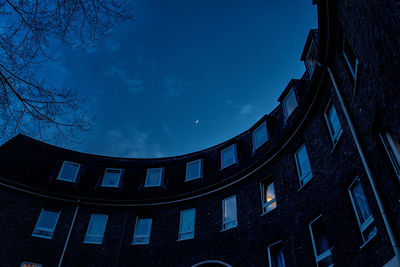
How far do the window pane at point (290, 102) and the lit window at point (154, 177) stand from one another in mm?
9915

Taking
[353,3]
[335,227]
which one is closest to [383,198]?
[335,227]

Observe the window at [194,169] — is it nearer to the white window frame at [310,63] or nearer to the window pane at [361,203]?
the white window frame at [310,63]

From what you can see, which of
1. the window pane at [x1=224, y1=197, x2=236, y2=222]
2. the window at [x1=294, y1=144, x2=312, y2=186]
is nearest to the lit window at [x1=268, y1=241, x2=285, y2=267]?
the window at [x1=294, y1=144, x2=312, y2=186]

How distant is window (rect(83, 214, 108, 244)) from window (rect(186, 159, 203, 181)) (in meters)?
5.98

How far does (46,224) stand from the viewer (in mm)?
17875

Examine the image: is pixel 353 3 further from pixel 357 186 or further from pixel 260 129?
pixel 260 129

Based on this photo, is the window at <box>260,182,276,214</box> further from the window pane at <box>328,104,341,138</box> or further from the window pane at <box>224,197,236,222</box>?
the window pane at <box>328,104,341,138</box>

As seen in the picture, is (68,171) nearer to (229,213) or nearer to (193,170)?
(193,170)

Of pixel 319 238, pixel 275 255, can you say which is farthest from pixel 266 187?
pixel 319 238

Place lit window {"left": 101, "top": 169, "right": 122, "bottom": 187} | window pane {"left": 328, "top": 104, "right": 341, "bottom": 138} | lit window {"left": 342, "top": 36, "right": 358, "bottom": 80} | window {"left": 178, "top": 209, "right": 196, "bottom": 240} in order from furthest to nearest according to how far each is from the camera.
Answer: lit window {"left": 101, "top": 169, "right": 122, "bottom": 187}
window {"left": 178, "top": 209, "right": 196, "bottom": 240}
window pane {"left": 328, "top": 104, "right": 341, "bottom": 138}
lit window {"left": 342, "top": 36, "right": 358, "bottom": 80}

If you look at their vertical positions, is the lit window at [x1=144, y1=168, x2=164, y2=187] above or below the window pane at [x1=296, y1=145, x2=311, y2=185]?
above

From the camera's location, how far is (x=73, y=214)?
18547 mm

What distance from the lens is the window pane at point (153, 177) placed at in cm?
2070

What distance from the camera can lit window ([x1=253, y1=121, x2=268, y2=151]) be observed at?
56.2ft
